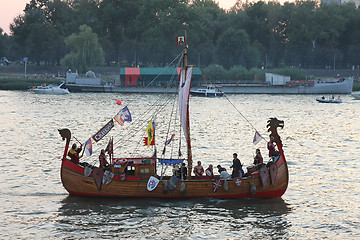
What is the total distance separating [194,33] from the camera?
579ft

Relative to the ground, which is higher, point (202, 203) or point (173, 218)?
point (202, 203)

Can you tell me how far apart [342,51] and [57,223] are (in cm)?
16758

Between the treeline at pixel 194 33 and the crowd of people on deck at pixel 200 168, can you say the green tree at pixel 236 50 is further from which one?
the crowd of people on deck at pixel 200 168

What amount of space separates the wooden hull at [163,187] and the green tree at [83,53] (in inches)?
5038

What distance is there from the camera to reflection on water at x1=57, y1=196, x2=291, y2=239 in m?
28.0

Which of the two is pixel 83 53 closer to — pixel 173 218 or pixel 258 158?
pixel 258 158

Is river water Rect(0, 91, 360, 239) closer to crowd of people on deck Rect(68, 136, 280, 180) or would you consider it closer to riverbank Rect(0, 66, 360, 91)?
crowd of people on deck Rect(68, 136, 280, 180)

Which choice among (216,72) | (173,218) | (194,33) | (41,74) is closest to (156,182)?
(173,218)

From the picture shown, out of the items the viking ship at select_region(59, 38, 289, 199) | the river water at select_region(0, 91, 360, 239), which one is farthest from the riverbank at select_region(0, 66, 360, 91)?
the viking ship at select_region(59, 38, 289, 199)

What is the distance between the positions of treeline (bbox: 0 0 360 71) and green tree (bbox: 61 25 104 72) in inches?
151

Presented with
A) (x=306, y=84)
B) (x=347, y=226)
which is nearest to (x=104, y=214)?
(x=347, y=226)

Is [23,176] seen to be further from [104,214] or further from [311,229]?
[311,229]

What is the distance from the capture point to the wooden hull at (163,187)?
32875mm

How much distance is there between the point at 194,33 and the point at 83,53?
1477 inches
